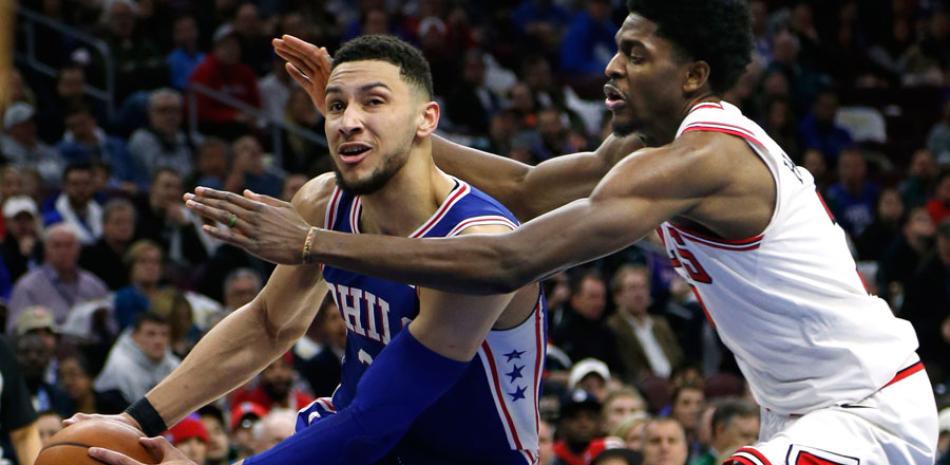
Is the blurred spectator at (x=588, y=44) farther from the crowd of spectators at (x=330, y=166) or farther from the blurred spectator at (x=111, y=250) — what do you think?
the blurred spectator at (x=111, y=250)

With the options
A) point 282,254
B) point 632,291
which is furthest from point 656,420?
point 282,254

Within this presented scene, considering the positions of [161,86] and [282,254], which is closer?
[282,254]

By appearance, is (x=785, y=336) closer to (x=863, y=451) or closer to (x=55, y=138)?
(x=863, y=451)

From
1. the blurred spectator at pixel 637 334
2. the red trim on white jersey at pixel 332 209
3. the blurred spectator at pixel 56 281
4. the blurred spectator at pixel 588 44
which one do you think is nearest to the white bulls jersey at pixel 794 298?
the red trim on white jersey at pixel 332 209

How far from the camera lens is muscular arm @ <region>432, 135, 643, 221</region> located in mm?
5379

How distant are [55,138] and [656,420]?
21.6 feet

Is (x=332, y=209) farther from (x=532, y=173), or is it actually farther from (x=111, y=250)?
(x=111, y=250)

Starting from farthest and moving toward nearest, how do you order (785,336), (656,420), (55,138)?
(55,138) → (656,420) → (785,336)

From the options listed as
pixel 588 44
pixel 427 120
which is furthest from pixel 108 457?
pixel 588 44

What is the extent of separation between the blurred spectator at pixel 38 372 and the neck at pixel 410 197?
5028 millimetres

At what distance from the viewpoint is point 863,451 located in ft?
14.1

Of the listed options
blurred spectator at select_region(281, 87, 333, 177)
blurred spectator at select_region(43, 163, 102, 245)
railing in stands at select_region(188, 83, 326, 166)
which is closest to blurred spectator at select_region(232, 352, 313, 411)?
blurred spectator at select_region(43, 163, 102, 245)

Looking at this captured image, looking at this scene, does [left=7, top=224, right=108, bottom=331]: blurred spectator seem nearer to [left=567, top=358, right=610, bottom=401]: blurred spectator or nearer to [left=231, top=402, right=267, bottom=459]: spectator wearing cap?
[left=231, top=402, right=267, bottom=459]: spectator wearing cap

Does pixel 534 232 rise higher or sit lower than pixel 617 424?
higher
